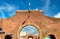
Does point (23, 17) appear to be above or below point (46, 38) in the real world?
above

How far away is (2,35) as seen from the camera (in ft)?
149

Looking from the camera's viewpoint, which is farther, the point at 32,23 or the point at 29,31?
the point at 32,23

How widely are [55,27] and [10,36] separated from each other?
6.67 metres

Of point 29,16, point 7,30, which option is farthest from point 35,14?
point 7,30

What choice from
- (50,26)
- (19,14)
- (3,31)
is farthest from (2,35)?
(50,26)

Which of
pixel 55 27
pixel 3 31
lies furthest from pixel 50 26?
pixel 3 31

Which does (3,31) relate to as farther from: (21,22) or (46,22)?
(46,22)

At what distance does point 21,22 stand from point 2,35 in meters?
3.36

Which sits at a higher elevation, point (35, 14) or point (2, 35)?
point (35, 14)

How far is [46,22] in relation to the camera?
150 feet

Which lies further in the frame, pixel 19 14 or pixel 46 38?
pixel 19 14

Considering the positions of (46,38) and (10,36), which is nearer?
(46,38)

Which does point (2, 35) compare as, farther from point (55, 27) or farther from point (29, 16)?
point (55, 27)

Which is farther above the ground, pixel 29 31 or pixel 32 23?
pixel 32 23
